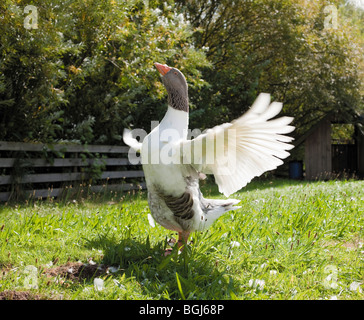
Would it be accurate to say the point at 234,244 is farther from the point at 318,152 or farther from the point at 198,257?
the point at 318,152

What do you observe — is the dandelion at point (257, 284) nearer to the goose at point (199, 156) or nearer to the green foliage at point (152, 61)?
the goose at point (199, 156)

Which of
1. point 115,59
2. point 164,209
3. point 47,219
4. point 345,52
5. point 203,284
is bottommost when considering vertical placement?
point 203,284

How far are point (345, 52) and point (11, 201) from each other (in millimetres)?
11253

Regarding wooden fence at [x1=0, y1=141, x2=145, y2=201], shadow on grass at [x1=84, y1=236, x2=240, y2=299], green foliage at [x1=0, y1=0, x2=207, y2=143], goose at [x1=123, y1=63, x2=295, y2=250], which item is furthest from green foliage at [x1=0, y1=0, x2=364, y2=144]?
shadow on grass at [x1=84, y1=236, x2=240, y2=299]

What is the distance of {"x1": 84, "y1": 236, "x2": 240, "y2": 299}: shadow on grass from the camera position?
255 cm

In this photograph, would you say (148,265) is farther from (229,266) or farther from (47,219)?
(47,219)

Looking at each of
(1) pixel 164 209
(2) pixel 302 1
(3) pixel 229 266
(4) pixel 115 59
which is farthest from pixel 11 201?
(2) pixel 302 1

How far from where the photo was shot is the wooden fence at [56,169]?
643 centimetres

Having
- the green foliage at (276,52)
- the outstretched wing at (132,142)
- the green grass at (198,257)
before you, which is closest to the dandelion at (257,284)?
the green grass at (198,257)

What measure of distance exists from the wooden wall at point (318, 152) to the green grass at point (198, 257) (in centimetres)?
897

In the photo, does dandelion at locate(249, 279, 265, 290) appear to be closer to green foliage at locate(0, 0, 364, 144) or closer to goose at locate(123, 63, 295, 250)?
goose at locate(123, 63, 295, 250)

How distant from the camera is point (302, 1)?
12.1 m

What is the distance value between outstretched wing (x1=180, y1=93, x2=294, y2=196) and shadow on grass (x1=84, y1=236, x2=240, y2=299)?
0.66 m

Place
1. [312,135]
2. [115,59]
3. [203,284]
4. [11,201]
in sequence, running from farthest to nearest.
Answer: [312,135] → [115,59] → [11,201] → [203,284]
